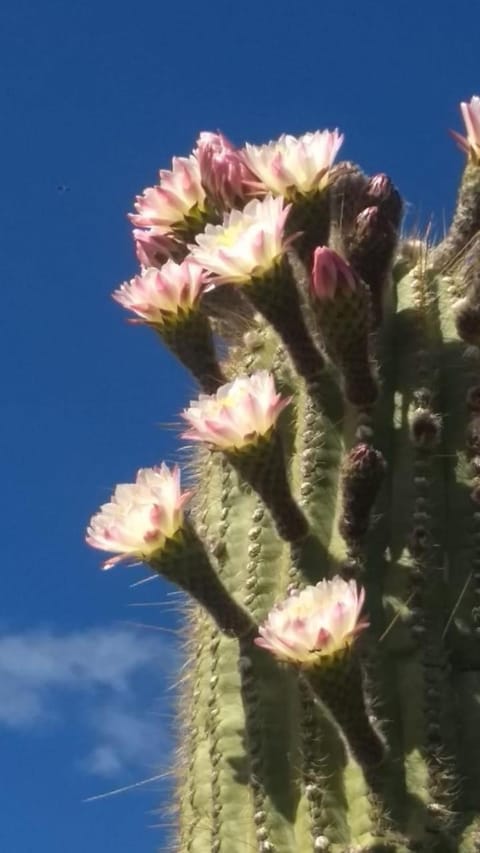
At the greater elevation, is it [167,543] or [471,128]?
[471,128]

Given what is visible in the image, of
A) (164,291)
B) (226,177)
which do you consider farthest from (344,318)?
(226,177)

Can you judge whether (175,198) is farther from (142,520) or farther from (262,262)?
(142,520)

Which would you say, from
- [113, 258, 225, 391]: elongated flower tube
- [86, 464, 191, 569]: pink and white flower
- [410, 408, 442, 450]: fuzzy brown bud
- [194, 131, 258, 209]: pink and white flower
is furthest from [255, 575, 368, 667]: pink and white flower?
[194, 131, 258, 209]: pink and white flower

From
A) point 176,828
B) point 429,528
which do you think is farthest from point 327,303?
point 176,828

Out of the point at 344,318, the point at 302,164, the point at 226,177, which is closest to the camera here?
the point at 344,318

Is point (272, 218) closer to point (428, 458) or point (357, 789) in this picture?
point (428, 458)

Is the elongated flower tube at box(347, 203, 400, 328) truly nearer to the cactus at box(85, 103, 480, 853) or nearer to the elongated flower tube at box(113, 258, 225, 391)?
the cactus at box(85, 103, 480, 853)

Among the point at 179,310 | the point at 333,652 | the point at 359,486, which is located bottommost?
the point at 333,652

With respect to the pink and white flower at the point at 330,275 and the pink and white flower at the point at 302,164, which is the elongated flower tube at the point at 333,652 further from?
the pink and white flower at the point at 302,164
